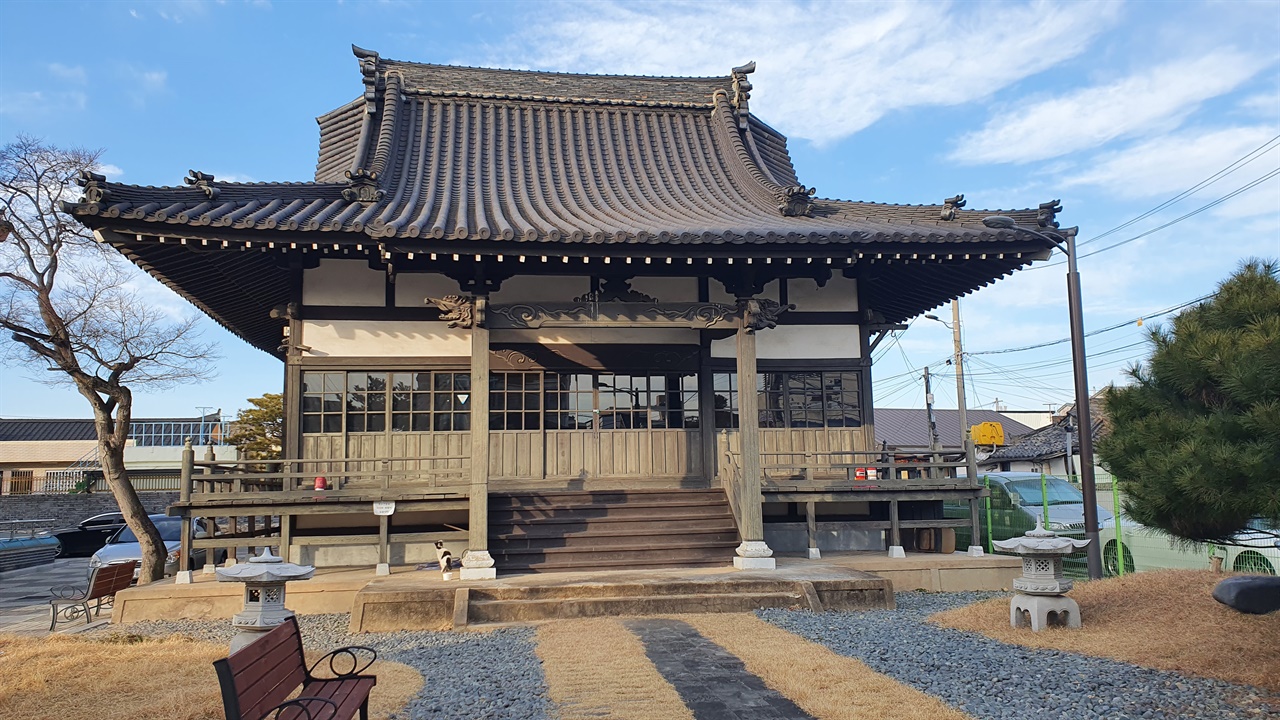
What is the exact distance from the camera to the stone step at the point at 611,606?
935cm

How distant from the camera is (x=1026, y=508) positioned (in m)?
16.8

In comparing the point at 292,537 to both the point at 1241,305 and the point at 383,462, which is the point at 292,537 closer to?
the point at 383,462

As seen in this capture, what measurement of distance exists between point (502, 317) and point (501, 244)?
3.40 feet

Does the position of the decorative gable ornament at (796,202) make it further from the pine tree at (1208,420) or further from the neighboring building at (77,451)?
the neighboring building at (77,451)

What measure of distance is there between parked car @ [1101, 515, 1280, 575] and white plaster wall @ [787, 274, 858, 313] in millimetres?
5017

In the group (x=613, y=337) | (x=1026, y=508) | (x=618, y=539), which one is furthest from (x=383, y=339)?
(x=1026, y=508)

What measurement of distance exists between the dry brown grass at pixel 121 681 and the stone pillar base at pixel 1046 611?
5569 mm

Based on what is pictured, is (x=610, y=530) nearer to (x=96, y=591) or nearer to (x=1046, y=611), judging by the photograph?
(x=1046, y=611)

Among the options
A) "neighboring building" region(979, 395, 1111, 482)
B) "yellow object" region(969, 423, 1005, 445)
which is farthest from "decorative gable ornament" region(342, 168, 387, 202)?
"neighboring building" region(979, 395, 1111, 482)

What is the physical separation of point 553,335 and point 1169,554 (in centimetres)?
928

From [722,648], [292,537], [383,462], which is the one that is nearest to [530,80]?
[383,462]

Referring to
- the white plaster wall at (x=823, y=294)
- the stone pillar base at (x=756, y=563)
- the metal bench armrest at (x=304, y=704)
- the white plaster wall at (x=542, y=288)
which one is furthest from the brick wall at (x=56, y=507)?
the metal bench armrest at (x=304, y=704)

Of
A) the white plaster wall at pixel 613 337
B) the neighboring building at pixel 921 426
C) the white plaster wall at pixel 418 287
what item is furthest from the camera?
the neighboring building at pixel 921 426

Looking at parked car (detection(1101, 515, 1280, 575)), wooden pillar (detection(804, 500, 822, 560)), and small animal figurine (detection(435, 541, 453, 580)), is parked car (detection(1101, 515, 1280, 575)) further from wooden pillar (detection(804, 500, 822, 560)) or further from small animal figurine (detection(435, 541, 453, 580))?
small animal figurine (detection(435, 541, 453, 580))
